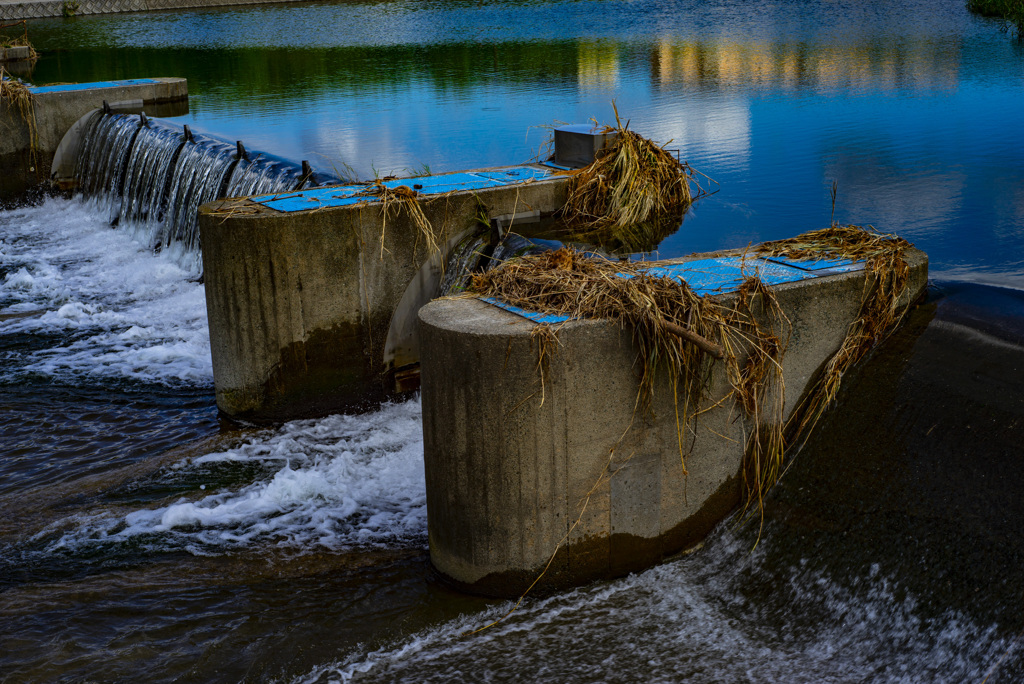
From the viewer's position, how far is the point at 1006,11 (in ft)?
76.0

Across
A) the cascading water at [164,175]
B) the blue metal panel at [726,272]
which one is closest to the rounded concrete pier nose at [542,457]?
the blue metal panel at [726,272]

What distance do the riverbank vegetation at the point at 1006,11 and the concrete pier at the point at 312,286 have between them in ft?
58.1

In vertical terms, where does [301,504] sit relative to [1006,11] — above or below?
below

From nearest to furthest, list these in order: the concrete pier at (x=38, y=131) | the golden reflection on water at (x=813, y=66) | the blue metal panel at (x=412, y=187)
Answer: the blue metal panel at (x=412, y=187) < the concrete pier at (x=38, y=131) < the golden reflection on water at (x=813, y=66)

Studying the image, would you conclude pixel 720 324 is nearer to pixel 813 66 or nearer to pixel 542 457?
pixel 542 457

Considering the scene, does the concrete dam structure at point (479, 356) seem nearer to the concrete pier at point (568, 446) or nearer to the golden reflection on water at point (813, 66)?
the concrete pier at point (568, 446)

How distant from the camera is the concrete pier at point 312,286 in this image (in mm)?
6684

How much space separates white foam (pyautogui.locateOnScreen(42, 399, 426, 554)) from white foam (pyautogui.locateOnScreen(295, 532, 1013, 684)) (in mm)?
1068

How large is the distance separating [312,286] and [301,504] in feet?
5.51

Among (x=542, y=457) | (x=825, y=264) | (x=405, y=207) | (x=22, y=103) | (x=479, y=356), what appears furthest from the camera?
(x=22, y=103)

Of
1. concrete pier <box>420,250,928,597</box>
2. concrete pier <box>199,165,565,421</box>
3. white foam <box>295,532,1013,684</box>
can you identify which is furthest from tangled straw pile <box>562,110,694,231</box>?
white foam <box>295,532,1013,684</box>

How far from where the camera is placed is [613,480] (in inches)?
189

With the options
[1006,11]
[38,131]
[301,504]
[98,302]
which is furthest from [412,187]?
[1006,11]

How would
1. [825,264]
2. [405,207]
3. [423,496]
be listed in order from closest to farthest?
1. [825,264]
2. [423,496]
3. [405,207]
